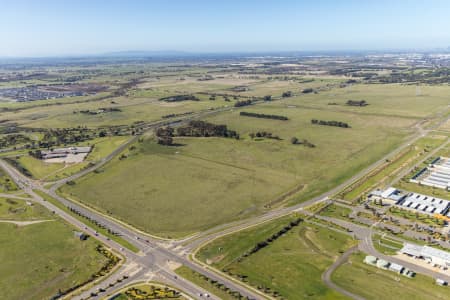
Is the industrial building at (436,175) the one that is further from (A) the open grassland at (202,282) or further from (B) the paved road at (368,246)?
(A) the open grassland at (202,282)

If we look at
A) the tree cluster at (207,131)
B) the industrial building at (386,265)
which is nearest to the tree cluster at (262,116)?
the tree cluster at (207,131)

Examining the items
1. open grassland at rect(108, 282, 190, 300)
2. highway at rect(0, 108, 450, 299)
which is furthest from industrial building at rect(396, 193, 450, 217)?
open grassland at rect(108, 282, 190, 300)

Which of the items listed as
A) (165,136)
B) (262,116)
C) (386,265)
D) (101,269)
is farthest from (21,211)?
(262,116)

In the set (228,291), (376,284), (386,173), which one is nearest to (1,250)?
(228,291)

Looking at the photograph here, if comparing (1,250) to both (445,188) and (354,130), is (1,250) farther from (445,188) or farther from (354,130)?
(354,130)

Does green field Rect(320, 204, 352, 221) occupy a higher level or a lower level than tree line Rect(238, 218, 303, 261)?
higher

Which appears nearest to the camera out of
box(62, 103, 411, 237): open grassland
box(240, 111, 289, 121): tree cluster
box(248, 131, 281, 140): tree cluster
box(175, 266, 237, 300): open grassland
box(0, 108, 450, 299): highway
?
box(175, 266, 237, 300): open grassland

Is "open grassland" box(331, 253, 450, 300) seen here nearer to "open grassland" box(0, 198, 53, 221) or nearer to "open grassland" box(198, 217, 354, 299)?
"open grassland" box(198, 217, 354, 299)
